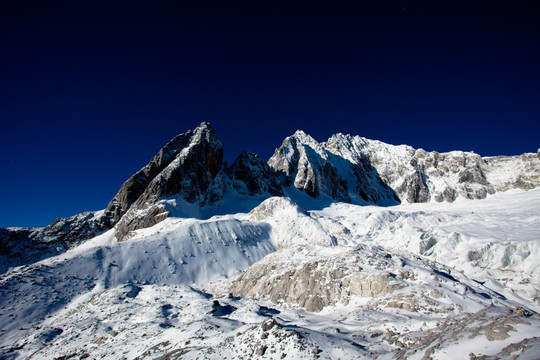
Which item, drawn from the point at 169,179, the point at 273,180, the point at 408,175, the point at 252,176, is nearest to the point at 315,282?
the point at 169,179

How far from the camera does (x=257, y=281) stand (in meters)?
45.1

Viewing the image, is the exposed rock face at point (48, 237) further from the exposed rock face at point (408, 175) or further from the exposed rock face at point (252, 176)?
the exposed rock face at point (408, 175)

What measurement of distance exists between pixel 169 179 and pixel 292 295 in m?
85.8

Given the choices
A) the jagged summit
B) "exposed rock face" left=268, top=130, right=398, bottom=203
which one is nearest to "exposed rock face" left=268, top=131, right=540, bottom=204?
"exposed rock face" left=268, top=130, right=398, bottom=203

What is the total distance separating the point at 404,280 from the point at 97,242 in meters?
101

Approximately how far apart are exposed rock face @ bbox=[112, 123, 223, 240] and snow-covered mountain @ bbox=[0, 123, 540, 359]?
598 millimetres

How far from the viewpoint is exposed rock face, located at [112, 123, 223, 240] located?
3819 inches

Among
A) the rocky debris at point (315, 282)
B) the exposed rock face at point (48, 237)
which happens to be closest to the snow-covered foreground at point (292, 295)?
the rocky debris at point (315, 282)

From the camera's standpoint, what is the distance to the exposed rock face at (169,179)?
318 feet

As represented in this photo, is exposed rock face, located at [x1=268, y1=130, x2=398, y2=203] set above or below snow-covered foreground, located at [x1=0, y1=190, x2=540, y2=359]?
above

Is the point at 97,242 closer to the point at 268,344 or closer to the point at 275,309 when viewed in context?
the point at 275,309

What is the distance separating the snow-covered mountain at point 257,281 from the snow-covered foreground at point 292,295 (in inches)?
7.6

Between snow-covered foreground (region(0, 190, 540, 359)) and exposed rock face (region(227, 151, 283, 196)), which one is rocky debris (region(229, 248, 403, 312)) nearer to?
snow-covered foreground (region(0, 190, 540, 359))

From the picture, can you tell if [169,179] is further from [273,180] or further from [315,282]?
[315,282]
